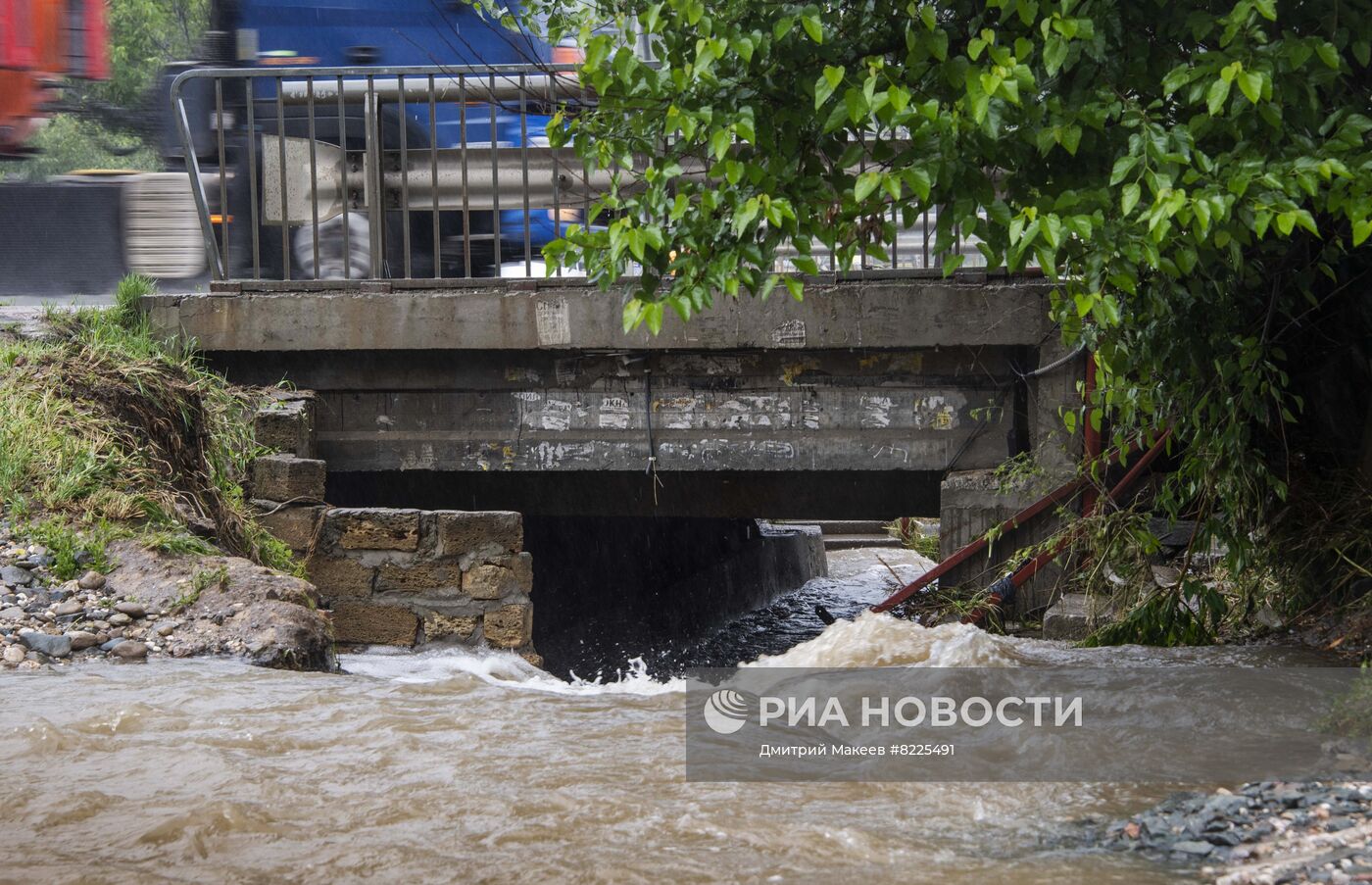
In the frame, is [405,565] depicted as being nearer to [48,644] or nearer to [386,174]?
[48,644]

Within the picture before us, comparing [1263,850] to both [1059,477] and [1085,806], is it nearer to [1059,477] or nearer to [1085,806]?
[1085,806]

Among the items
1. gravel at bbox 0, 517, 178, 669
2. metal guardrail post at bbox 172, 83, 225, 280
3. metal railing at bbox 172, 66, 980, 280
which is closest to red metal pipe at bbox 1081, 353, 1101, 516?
metal railing at bbox 172, 66, 980, 280

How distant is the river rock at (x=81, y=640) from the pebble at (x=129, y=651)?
0.09 m

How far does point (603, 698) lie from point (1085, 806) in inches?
73.5

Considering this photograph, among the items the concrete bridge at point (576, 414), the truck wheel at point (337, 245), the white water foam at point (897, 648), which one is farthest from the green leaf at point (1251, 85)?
the truck wheel at point (337, 245)

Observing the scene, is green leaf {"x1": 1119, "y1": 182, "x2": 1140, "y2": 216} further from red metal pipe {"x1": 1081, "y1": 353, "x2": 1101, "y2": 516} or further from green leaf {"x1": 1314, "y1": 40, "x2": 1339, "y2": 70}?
red metal pipe {"x1": 1081, "y1": 353, "x2": 1101, "y2": 516}

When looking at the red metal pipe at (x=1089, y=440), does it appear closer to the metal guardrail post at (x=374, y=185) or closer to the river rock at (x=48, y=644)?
the metal guardrail post at (x=374, y=185)

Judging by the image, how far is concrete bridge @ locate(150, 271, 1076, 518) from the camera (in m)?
6.40

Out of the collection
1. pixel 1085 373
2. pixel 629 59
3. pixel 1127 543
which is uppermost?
pixel 629 59

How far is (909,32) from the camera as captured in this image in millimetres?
3277

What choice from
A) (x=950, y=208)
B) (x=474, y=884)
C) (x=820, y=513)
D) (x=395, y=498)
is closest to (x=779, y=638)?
(x=820, y=513)

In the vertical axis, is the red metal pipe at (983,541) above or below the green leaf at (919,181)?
below

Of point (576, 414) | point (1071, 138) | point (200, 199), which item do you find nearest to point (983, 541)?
point (576, 414)

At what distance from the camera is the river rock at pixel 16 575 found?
4.62 meters
